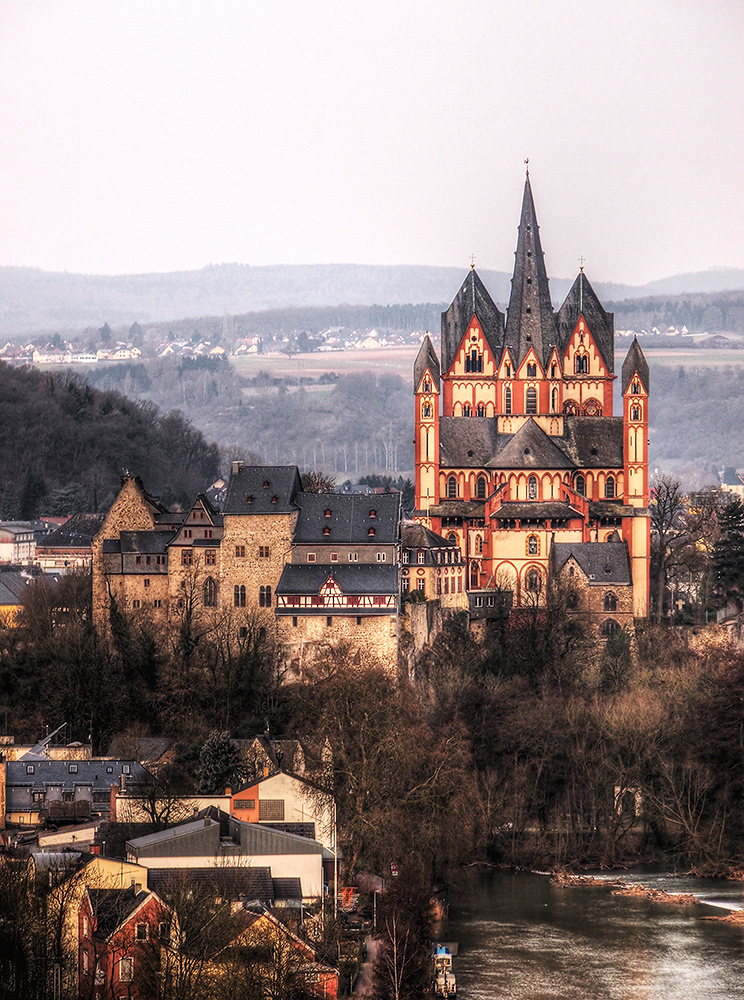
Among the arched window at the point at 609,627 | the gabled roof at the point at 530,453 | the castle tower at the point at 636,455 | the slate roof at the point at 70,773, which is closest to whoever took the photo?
the slate roof at the point at 70,773

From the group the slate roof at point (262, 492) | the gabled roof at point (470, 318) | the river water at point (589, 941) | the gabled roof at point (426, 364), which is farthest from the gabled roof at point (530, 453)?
the river water at point (589, 941)

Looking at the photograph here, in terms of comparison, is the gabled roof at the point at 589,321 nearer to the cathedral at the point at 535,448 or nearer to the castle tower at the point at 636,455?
the cathedral at the point at 535,448

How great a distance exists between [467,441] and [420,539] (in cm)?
1345

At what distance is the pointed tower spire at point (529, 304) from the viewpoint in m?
98.2

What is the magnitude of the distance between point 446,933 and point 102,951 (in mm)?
13754

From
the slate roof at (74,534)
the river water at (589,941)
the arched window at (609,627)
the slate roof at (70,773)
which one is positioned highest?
A: the slate roof at (74,534)

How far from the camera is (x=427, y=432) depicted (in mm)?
94812

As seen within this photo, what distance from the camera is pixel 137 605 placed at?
77500 mm

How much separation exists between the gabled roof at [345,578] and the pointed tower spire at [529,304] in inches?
982

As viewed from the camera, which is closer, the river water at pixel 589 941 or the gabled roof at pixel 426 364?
the river water at pixel 589 941

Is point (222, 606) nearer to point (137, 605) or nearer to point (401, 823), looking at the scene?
point (137, 605)

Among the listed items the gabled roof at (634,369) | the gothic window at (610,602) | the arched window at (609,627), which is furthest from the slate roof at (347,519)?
the gabled roof at (634,369)

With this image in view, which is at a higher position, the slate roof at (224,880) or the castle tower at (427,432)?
the castle tower at (427,432)

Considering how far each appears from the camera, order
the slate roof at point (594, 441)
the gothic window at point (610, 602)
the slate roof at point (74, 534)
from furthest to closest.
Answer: the slate roof at point (74, 534) → the slate roof at point (594, 441) → the gothic window at point (610, 602)
